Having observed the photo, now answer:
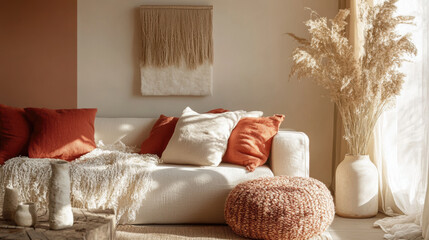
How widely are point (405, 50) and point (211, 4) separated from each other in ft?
5.96

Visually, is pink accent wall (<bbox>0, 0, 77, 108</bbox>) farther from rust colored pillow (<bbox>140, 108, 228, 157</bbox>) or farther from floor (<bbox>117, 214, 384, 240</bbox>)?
floor (<bbox>117, 214, 384, 240</bbox>)

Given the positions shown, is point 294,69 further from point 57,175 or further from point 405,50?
point 57,175

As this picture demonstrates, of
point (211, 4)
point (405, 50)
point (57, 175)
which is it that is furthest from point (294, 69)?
point (57, 175)

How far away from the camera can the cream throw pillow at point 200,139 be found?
334cm

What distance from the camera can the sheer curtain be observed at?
10.2 ft

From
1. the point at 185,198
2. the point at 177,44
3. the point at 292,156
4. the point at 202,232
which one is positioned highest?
the point at 177,44

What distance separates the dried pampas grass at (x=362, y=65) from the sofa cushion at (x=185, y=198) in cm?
106

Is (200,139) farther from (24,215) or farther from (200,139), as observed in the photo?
(24,215)

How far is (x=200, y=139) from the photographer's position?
3.41m

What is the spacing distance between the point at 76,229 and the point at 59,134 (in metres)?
1.60

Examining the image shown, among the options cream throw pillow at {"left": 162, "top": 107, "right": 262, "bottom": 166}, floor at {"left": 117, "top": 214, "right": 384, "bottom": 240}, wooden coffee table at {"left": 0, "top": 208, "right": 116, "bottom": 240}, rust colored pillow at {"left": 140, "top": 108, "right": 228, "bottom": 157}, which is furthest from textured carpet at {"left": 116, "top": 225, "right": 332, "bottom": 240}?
rust colored pillow at {"left": 140, "top": 108, "right": 228, "bottom": 157}

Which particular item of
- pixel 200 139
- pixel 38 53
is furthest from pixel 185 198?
pixel 38 53

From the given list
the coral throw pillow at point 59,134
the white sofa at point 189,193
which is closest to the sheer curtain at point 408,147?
the white sofa at point 189,193

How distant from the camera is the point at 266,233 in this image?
275 cm
